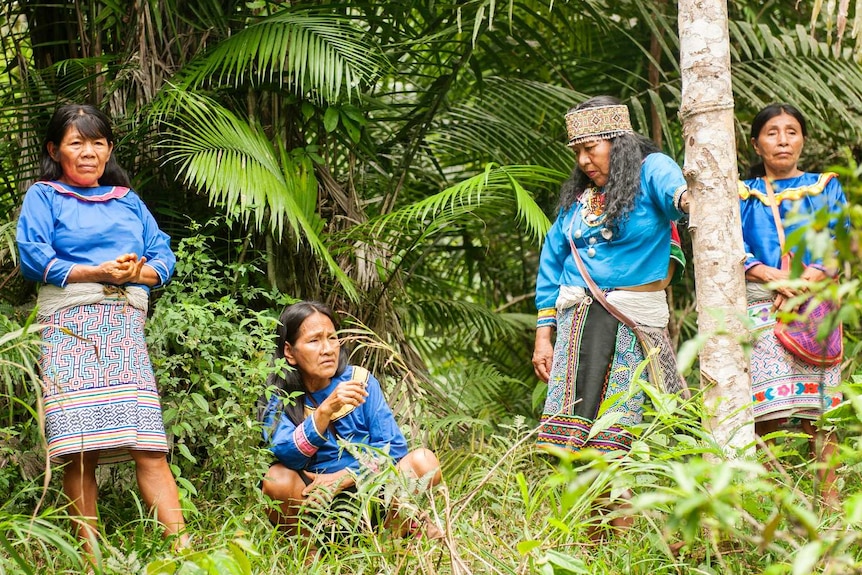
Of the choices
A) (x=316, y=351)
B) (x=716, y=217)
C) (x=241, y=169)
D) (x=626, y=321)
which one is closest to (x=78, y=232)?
(x=241, y=169)

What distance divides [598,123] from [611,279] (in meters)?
0.55

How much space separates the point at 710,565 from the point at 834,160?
13.1ft

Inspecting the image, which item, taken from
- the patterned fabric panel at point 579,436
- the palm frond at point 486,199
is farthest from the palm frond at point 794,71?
the patterned fabric panel at point 579,436

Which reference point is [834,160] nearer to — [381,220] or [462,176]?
[462,176]

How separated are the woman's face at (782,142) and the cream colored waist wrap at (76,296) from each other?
2.40m

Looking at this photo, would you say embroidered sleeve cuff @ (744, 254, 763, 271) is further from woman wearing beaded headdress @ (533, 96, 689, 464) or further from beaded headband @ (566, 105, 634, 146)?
beaded headband @ (566, 105, 634, 146)

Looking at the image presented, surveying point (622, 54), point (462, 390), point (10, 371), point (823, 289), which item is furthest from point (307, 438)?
point (622, 54)

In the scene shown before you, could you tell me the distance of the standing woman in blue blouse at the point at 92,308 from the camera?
3.42m

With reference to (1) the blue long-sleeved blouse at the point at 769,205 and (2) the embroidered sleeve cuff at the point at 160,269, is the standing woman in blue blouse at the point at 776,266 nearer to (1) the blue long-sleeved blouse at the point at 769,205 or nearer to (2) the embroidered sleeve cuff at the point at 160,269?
(1) the blue long-sleeved blouse at the point at 769,205

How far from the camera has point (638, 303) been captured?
368 cm

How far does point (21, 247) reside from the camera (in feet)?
11.6

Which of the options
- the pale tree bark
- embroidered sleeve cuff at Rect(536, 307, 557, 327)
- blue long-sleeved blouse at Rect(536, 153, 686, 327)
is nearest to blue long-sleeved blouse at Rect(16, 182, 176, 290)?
embroidered sleeve cuff at Rect(536, 307, 557, 327)

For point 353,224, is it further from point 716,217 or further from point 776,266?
point 716,217

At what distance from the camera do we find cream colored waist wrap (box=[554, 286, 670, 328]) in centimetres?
367
